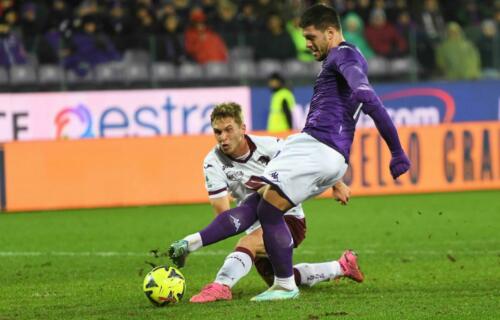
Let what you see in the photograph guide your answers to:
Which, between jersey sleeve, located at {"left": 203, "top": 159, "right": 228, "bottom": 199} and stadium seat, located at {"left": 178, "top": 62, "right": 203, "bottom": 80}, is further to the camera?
stadium seat, located at {"left": 178, "top": 62, "right": 203, "bottom": 80}

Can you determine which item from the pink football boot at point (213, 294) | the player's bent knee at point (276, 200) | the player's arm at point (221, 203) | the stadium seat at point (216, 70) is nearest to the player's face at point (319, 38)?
the player's bent knee at point (276, 200)

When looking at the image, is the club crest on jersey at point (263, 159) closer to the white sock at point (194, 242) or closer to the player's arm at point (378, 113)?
the white sock at point (194, 242)

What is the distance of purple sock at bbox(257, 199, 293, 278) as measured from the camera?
7738 mm

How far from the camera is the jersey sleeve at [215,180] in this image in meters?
8.48

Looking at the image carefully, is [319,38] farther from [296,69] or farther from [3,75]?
[296,69]

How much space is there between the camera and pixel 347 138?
303 inches

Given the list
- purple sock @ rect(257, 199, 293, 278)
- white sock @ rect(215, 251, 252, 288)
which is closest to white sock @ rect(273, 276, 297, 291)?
purple sock @ rect(257, 199, 293, 278)

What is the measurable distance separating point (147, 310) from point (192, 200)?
34.4ft

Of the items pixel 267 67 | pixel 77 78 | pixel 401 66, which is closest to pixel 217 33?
pixel 267 67

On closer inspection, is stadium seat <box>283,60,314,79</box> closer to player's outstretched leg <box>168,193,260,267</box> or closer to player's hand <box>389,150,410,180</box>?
player's outstretched leg <box>168,193,260,267</box>

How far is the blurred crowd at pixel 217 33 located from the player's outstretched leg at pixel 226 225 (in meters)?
13.9

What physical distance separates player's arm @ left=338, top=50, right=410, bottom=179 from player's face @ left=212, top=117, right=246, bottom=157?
1.28 metres

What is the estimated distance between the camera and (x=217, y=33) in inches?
899

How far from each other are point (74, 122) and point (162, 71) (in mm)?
2169
